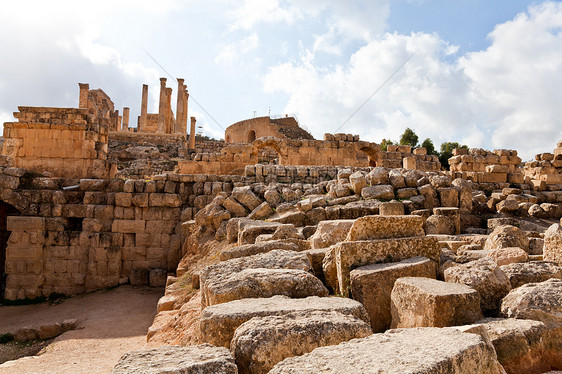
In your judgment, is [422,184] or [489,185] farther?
[489,185]

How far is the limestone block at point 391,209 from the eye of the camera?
23.8 ft

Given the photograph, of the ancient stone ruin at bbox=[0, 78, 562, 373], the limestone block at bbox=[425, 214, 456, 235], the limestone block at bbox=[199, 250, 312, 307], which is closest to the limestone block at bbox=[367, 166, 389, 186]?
the ancient stone ruin at bbox=[0, 78, 562, 373]

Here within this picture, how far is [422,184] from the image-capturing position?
846 cm

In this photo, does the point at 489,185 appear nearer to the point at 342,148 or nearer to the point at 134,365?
the point at 342,148

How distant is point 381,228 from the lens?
14.3ft

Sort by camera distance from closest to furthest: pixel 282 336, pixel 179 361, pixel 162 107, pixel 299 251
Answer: pixel 179 361 < pixel 282 336 < pixel 299 251 < pixel 162 107

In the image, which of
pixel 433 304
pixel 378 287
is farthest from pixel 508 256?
pixel 433 304

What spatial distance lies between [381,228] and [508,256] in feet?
4.52

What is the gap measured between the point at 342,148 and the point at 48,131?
36.8 ft

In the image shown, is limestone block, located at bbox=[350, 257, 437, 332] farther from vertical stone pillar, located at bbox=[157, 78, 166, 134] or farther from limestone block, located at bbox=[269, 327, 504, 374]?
vertical stone pillar, located at bbox=[157, 78, 166, 134]

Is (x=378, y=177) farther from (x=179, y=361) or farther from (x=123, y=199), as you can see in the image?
(x=179, y=361)

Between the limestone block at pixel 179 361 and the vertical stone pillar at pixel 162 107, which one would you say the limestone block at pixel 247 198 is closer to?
the limestone block at pixel 179 361

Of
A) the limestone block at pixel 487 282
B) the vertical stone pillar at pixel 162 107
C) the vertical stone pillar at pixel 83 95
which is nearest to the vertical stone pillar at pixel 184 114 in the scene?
the vertical stone pillar at pixel 162 107

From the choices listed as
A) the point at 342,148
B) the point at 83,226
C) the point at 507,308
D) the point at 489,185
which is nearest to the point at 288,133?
the point at 342,148
